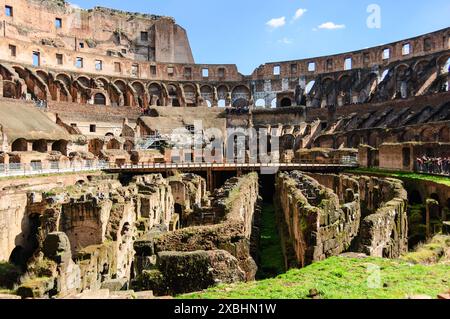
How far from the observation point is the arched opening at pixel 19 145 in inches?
1273

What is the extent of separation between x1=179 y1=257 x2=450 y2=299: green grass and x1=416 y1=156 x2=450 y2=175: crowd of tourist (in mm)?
16411

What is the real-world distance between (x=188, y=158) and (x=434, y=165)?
27.5 meters

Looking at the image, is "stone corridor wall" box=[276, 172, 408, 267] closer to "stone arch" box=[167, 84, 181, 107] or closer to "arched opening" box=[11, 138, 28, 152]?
"arched opening" box=[11, 138, 28, 152]

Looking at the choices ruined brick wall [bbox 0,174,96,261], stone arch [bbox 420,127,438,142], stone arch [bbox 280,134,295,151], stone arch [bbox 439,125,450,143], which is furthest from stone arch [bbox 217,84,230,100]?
ruined brick wall [bbox 0,174,96,261]

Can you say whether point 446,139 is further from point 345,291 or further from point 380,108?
point 345,291

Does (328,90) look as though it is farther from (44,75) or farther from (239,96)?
(44,75)

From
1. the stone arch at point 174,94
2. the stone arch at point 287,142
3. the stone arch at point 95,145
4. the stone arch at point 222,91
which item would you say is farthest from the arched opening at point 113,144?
the stone arch at point 222,91

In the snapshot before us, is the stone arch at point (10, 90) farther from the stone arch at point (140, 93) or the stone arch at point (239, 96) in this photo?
the stone arch at point (239, 96)

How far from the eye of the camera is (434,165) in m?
23.2

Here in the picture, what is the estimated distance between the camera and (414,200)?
21.1m

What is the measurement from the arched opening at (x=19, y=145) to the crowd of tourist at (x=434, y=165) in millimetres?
30017

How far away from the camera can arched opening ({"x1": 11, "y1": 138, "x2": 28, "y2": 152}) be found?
32344mm
